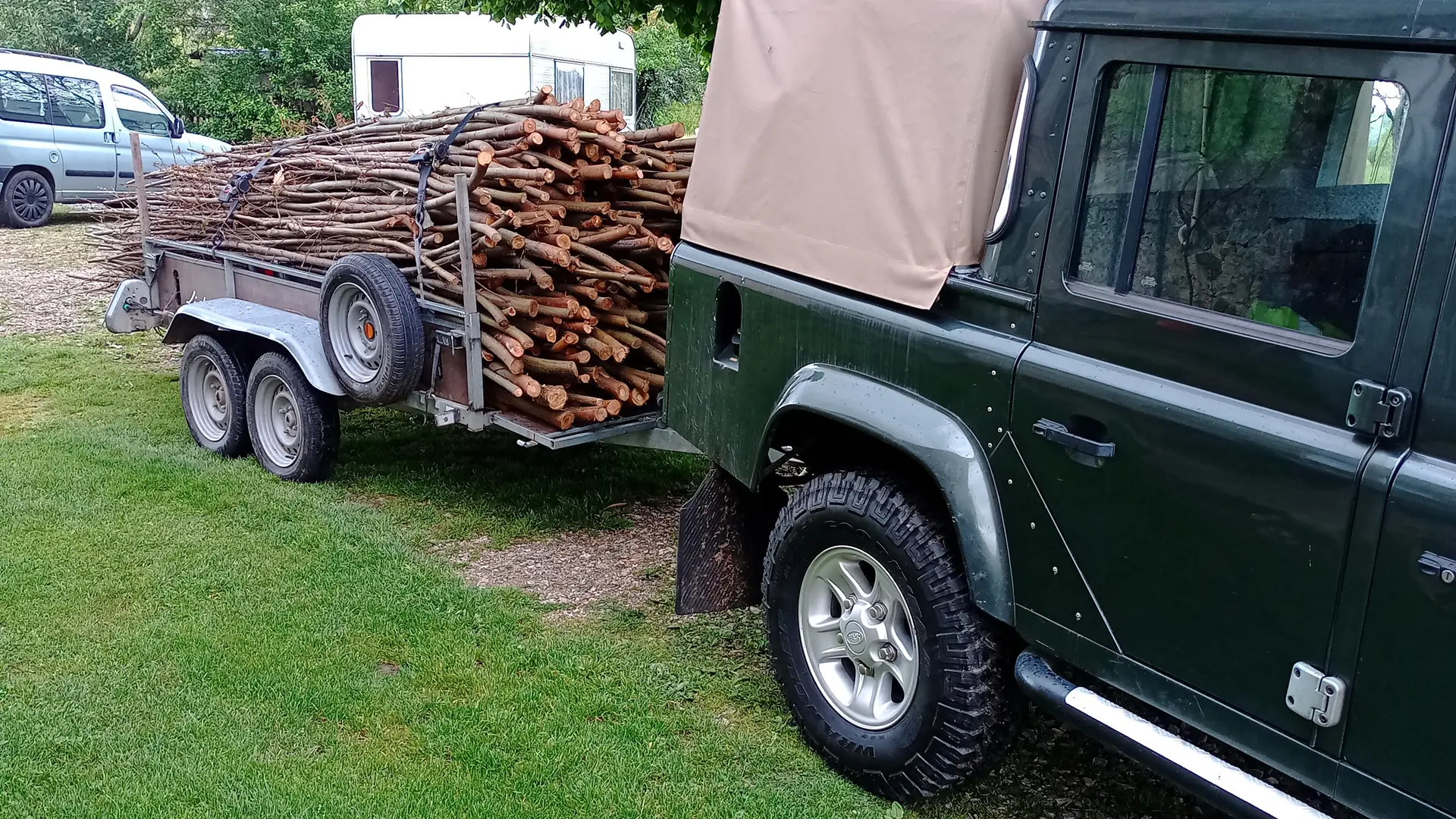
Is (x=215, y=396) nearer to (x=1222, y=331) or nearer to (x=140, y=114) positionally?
(x=1222, y=331)

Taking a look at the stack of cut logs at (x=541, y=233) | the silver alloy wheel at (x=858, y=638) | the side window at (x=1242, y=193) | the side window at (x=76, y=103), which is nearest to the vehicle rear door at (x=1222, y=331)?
the side window at (x=1242, y=193)

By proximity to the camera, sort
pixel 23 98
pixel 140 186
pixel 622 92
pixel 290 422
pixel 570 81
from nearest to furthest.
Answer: pixel 290 422
pixel 140 186
pixel 23 98
pixel 570 81
pixel 622 92

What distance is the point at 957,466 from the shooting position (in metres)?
3.18

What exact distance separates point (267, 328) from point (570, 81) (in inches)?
541

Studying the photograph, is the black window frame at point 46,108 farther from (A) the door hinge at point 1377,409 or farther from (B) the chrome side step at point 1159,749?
(A) the door hinge at point 1377,409

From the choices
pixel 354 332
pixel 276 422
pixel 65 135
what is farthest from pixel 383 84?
pixel 354 332

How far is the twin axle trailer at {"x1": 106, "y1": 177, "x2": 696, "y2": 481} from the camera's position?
18.4ft

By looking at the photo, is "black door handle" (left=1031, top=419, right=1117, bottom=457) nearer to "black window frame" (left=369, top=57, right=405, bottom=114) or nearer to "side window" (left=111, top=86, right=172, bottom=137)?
"black window frame" (left=369, top=57, right=405, bottom=114)

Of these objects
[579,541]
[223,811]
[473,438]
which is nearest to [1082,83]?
[223,811]

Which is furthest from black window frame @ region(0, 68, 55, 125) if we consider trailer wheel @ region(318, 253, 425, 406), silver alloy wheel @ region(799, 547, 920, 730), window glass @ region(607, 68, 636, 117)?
silver alloy wheel @ region(799, 547, 920, 730)

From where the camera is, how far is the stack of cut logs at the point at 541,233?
5555 mm

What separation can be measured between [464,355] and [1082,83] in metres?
3.42

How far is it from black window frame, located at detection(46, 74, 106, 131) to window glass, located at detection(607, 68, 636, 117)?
7.67 meters

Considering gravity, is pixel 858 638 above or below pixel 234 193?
below
